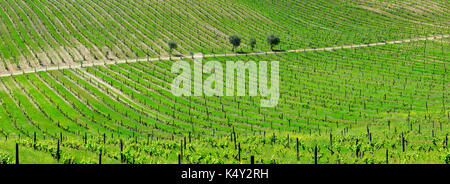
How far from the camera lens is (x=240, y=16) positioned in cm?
16312

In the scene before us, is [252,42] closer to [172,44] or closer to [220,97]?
[172,44]

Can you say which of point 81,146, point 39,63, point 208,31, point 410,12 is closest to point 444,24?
point 410,12

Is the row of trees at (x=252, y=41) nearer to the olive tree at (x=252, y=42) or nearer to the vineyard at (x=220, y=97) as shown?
the olive tree at (x=252, y=42)
